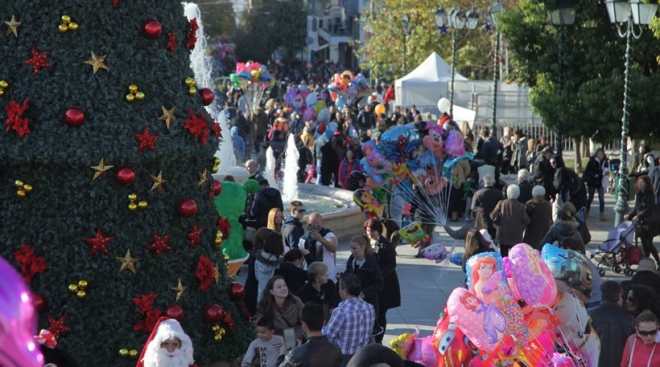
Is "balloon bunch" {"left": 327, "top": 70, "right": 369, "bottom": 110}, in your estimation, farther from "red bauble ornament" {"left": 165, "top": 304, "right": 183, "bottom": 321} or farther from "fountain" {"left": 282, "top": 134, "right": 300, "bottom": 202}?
"red bauble ornament" {"left": 165, "top": 304, "right": 183, "bottom": 321}

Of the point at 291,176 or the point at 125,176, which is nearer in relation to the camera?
the point at 125,176

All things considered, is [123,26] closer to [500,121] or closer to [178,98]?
[178,98]

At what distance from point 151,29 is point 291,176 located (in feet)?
48.0

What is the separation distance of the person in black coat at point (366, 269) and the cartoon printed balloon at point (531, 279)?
2592 mm

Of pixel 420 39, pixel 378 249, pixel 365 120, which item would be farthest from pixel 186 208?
pixel 420 39

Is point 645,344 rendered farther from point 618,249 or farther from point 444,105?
point 444,105

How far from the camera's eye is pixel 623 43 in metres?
21.7

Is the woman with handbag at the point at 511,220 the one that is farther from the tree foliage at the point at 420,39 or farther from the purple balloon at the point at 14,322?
the tree foliage at the point at 420,39

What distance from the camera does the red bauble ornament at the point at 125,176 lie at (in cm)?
803

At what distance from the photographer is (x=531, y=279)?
7.56 m

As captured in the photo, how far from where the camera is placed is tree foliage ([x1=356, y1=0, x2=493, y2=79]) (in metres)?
41.5

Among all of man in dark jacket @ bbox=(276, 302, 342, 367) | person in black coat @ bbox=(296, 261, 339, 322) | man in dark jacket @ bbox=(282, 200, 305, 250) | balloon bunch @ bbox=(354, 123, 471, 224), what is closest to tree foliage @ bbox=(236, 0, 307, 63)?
balloon bunch @ bbox=(354, 123, 471, 224)

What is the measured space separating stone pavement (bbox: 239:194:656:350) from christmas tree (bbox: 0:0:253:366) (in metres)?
3.93

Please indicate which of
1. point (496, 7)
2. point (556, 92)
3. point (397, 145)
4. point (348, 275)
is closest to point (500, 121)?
point (496, 7)
